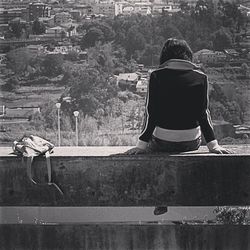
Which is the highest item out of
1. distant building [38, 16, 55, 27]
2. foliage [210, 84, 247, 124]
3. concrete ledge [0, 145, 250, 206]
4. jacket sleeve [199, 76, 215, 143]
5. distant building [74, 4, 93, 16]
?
jacket sleeve [199, 76, 215, 143]

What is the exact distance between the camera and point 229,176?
3402mm

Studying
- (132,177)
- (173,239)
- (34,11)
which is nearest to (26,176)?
(132,177)

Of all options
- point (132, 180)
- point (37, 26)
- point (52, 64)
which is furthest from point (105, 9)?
point (132, 180)

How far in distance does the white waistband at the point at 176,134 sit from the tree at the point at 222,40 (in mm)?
28945

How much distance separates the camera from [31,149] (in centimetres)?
342

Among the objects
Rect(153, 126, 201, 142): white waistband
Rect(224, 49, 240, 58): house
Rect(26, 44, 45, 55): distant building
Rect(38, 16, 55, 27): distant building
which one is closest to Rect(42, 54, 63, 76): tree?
Rect(26, 44, 45, 55): distant building

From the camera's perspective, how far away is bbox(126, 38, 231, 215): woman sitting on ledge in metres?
3.46

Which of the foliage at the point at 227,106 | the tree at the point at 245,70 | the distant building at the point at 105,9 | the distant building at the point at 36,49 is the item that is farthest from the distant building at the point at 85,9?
the tree at the point at 245,70

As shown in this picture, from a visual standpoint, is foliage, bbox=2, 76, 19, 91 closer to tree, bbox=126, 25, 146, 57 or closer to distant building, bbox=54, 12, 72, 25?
distant building, bbox=54, 12, 72, 25

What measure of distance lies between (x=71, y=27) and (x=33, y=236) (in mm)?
27611

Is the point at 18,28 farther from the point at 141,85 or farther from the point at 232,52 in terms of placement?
the point at 232,52

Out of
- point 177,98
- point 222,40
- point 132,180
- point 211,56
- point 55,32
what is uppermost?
point 177,98

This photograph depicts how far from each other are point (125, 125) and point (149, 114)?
27.3 meters

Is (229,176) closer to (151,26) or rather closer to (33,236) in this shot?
(33,236)
